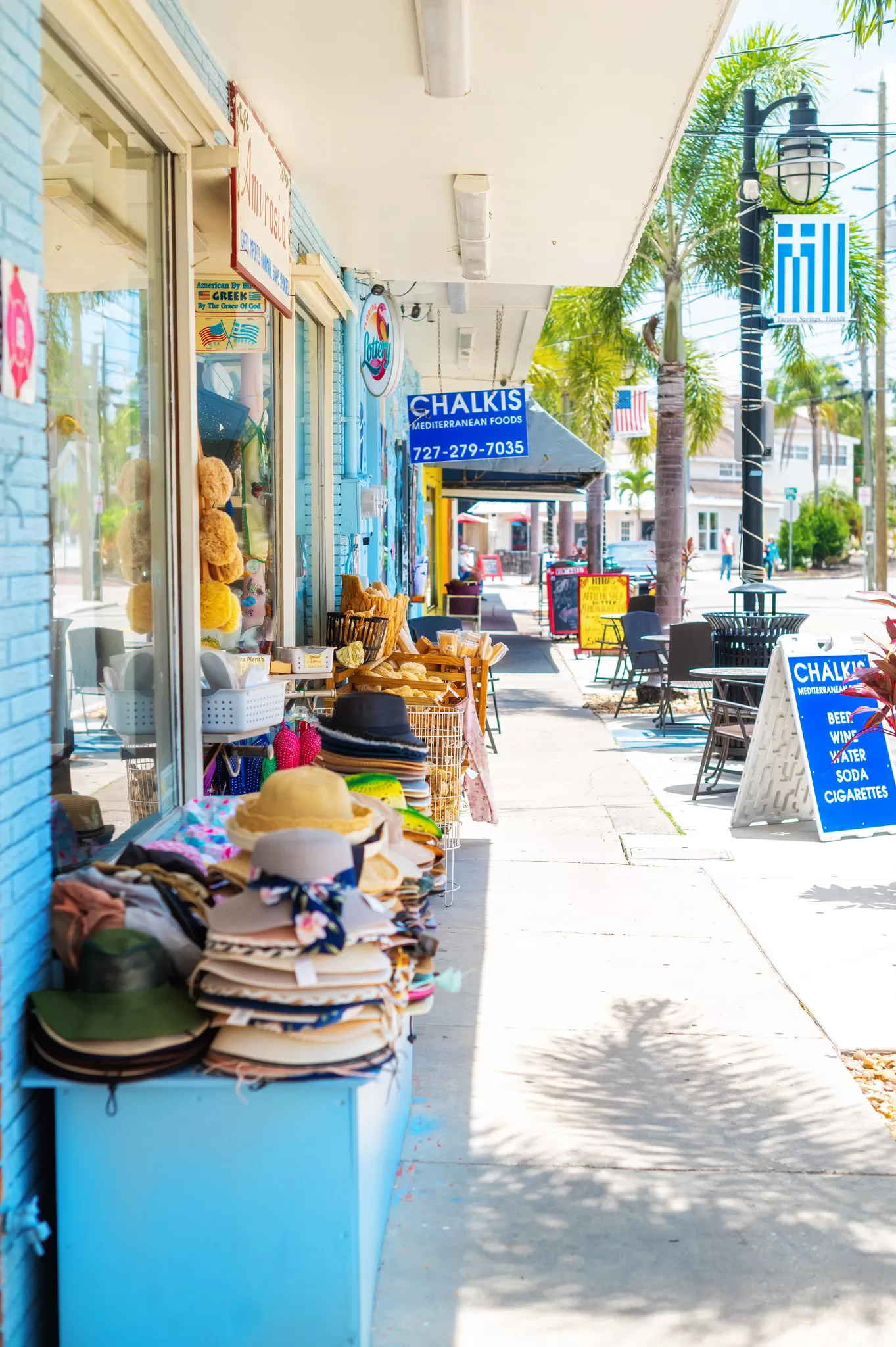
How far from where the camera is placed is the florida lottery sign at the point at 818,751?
7.26m

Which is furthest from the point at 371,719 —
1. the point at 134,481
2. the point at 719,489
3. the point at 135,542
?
the point at 719,489

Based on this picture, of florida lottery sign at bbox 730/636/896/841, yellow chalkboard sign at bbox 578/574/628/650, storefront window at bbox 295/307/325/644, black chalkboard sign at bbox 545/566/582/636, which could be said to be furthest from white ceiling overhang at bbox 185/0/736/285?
black chalkboard sign at bbox 545/566/582/636

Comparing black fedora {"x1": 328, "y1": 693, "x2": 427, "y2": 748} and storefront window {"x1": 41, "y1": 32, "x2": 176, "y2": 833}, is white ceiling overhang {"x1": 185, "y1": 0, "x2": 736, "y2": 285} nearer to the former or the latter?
storefront window {"x1": 41, "y1": 32, "x2": 176, "y2": 833}

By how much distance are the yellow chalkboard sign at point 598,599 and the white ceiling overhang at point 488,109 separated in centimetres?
1046

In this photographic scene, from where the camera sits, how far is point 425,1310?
2.87 m

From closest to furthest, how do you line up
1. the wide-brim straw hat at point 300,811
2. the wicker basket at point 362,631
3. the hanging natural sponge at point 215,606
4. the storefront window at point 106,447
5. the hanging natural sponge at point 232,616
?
the wide-brim straw hat at point 300,811, the storefront window at point 106,447, the hanging natural sponge at point 215,606, the hanging natural sponge at point 232,616, the wicker basket at point 362,631

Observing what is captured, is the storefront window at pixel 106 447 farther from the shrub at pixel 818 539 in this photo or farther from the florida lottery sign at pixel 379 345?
the shrub at pixel 818 539

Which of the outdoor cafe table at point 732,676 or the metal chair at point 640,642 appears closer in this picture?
the outdoor cafe table at point 732,676

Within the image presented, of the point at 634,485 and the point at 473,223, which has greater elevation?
the point at 634,485

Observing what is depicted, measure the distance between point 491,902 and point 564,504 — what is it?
29982 mm

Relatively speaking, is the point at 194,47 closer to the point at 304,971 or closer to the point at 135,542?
the point at 135,542

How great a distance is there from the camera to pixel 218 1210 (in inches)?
103

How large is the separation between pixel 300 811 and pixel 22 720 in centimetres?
63

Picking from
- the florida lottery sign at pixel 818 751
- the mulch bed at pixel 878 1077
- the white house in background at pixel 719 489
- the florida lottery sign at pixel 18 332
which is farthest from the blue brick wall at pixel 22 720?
the white house in background at pixel 719 489
